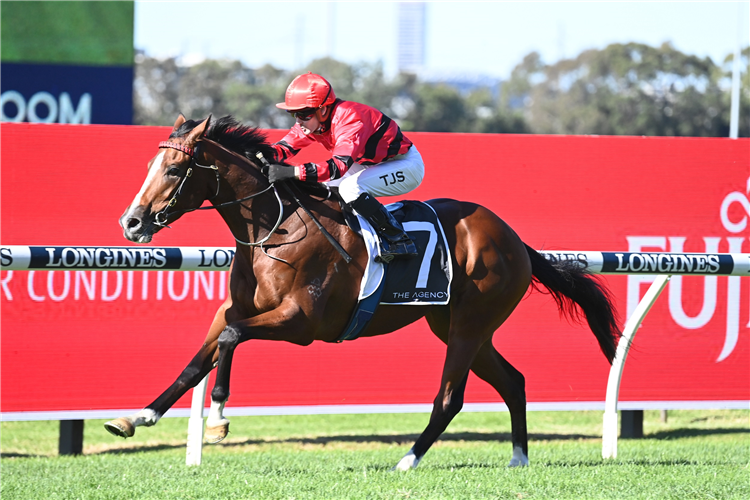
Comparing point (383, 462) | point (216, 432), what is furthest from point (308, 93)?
point (383, 462)

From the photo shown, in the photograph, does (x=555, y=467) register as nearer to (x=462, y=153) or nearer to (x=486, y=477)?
(x=486, y=477)

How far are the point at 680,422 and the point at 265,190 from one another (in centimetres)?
497

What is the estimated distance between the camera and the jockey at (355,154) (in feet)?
14.0

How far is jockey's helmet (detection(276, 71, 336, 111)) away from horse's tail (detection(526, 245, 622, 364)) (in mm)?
1643

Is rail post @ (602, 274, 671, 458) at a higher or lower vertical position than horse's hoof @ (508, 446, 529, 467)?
higher

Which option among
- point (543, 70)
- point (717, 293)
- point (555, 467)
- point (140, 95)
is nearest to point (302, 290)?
point (555, 467)

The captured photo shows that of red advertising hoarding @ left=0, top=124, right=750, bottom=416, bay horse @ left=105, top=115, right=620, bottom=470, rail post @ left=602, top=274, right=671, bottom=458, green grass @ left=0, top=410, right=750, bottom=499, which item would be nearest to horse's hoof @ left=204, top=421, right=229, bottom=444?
bay horse @ left=105, top=115, right=620, bottom=470

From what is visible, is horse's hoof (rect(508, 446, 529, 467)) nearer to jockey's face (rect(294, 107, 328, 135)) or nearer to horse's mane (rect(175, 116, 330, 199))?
horse's mane (rect(175, 116, 330, 199))

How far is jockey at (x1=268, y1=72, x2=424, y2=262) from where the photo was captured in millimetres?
4266

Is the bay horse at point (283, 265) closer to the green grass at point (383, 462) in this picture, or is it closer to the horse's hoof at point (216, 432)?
the horse's hoof at point (216, 432)

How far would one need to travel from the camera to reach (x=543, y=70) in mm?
56000

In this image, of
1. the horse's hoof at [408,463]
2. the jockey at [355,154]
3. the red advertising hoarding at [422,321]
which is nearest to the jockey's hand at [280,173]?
the jockey at [355,154]

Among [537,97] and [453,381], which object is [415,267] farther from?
[537,97]

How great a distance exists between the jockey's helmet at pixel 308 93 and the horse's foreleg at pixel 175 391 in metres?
1.05
